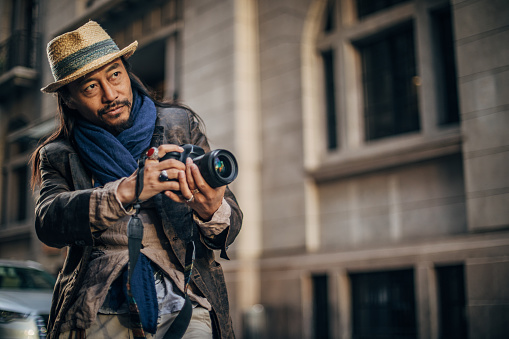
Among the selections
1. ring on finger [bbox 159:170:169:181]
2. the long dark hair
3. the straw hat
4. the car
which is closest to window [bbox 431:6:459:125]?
the car

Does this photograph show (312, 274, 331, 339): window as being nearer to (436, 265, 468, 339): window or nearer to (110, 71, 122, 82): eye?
(436, 265, 468, 339): window

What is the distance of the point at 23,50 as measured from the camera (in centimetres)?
1956

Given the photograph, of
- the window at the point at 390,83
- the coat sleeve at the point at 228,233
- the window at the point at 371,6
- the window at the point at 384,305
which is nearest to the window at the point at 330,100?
the window at the point at 390,83

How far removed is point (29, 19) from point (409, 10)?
1483 cm

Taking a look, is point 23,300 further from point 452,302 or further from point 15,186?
point 15,186

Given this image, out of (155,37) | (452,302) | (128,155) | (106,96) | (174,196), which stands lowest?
(452,302)

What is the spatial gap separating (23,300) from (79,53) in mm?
5279

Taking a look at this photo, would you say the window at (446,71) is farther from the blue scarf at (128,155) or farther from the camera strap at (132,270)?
the camera strap at (132,270)

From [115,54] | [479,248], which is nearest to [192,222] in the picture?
[115,54]

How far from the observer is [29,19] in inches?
792

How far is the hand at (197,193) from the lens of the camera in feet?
7.11

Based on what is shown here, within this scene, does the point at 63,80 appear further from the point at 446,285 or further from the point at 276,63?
the point at 276,63

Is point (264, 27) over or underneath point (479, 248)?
over

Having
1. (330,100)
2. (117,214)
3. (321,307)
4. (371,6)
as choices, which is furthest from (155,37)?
(117,214)
